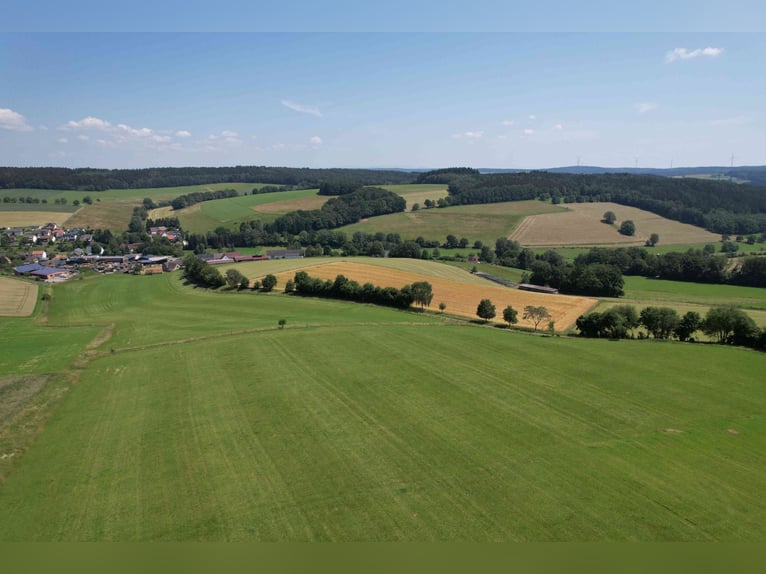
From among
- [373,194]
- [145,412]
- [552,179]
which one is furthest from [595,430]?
[552,179]

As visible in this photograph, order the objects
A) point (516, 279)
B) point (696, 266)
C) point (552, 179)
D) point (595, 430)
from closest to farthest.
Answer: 1. point (595, 430)
2. point (696, 266)
3. point (516, 279)
4. point (552, 179)

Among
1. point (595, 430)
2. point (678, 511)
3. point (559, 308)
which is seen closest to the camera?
point (678, 511)

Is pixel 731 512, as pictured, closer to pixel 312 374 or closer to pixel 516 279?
pixel 312 374

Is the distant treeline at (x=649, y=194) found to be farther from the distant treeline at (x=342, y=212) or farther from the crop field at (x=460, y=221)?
the distant treeline at (x=342, y=212)

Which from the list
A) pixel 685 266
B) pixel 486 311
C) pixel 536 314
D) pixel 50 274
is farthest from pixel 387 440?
pixel 50 274

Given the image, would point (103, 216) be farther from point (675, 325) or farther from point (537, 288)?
point (675, 325)

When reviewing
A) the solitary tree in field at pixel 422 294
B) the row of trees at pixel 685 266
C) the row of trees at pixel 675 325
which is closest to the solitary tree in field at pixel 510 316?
the row of trees at pixel 675 325
